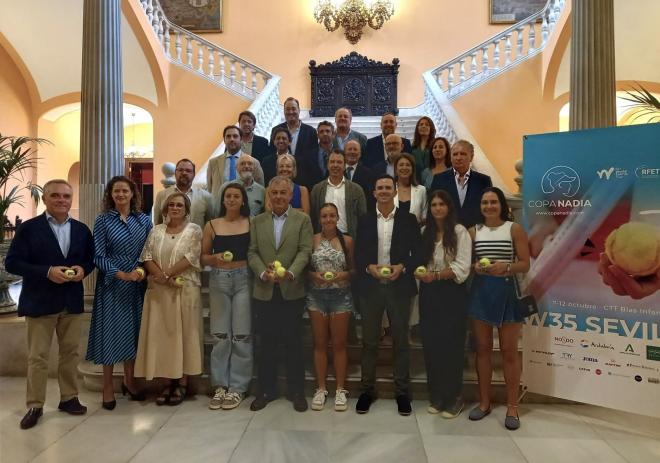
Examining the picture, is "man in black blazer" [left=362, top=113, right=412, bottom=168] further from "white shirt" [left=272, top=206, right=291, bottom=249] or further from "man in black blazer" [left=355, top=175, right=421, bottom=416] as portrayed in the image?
"white shirt" [left=272, top=206, right=291, bottom=249]

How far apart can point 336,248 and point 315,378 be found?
3.49ft

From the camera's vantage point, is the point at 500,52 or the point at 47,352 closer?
the point at 47,352

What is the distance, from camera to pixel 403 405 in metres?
3.25

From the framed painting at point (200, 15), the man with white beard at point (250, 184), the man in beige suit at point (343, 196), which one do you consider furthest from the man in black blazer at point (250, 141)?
the framed painting at point (200, 15)

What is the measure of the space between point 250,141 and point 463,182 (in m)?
2.29

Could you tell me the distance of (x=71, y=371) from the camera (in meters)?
3.27

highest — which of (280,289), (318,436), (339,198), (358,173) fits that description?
(358,173)

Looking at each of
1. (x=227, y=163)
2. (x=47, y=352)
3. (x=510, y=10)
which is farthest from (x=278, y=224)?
(x=510, y=10)

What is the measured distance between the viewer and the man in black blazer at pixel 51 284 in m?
3.04

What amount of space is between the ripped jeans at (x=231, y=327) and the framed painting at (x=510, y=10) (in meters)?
10.0

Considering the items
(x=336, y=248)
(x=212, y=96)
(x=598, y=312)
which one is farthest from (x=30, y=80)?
(x=598, y=312)

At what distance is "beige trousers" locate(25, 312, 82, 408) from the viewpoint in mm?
3105

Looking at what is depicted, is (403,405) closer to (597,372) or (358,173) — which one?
(597,372)

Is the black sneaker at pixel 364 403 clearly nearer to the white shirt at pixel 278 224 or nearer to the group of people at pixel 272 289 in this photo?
the group of people at pixel 272 289
